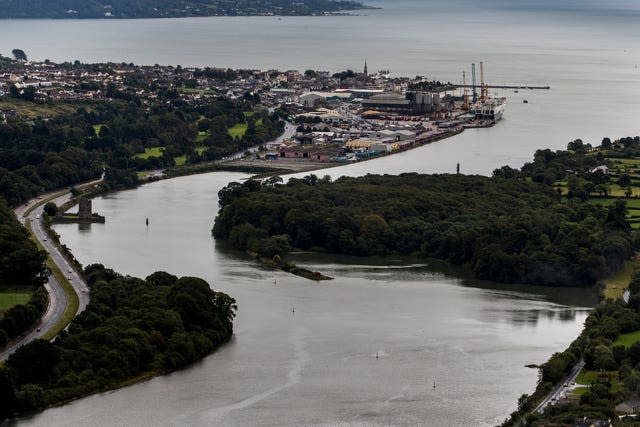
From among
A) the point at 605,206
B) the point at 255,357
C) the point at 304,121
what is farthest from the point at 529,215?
the point at 304,121

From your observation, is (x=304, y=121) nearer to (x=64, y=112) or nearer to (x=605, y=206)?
(x=64, y=112)

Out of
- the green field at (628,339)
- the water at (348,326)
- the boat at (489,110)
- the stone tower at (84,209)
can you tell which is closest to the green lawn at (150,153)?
the water at (348,326)

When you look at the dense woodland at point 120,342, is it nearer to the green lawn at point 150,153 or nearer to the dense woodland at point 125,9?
the green lawn at point 150,153

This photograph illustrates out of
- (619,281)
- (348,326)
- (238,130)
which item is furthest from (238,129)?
(348,326)

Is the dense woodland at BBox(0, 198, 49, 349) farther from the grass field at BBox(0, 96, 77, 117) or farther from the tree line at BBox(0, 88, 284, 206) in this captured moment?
the grass field at BBox(0, 96, 77, 117)

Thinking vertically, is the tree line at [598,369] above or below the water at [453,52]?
below
